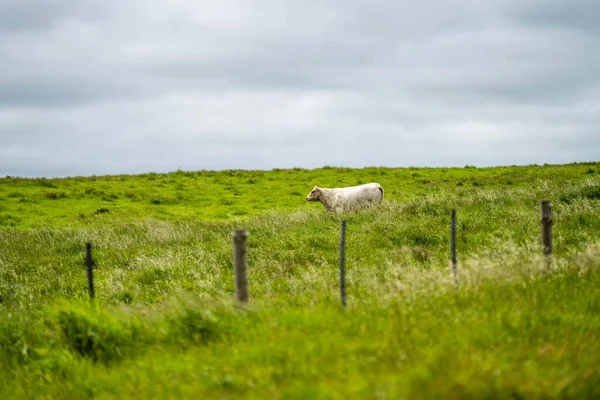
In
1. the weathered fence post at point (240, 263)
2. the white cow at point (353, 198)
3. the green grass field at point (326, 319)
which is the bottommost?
the green grass field at point (326, 319)

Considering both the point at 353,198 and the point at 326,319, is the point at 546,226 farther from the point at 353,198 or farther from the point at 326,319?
the point at 353,198

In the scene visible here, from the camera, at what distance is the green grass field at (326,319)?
5.28 metres

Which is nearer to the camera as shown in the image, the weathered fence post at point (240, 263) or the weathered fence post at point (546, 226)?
the weathered fence post at point (240, 263)

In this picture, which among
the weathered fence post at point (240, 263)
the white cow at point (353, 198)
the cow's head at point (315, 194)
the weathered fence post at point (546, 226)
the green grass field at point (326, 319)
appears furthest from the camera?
the cow's head at point (315, 194)

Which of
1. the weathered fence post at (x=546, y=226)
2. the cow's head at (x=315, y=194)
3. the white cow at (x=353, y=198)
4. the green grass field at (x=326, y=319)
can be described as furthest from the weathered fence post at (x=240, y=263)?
the cow's head at (x=315, y=194)

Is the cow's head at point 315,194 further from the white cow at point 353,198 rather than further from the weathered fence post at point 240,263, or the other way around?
the weathered fence post at point 240,263

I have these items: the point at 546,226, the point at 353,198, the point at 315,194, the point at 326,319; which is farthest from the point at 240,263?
the point at 315,194

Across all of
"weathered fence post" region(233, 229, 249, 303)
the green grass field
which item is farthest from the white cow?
"weathered fence post" region(233, 229, 249, 303)

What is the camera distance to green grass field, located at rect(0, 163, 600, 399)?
17.3 feet

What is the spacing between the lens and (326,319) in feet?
23.0

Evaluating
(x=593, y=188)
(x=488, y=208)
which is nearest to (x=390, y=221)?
(x=488, y=208)

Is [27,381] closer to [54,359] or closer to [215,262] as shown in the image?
[54,359]

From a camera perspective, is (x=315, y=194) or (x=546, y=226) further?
(x=315, y=194)

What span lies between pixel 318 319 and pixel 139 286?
637cm
